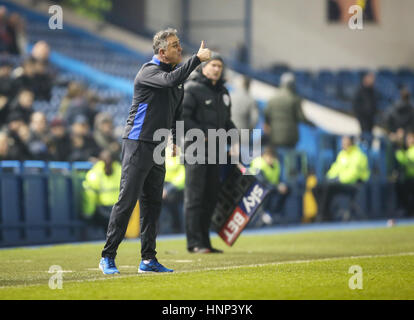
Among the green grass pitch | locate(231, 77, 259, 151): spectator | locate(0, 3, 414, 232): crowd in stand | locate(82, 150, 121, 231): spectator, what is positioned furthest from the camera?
locate(231, 77, 259, 151): spectator

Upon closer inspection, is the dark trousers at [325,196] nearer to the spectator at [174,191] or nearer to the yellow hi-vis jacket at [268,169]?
the yellow hi-vis jacket at [268,169]

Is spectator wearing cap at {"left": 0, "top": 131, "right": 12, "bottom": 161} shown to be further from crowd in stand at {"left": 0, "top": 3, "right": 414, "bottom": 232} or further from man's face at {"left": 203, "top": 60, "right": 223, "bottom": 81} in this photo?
man's face at {"left": 203, "top": 60, "right": 223, "bottom": 81}

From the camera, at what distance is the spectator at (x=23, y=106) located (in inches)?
612

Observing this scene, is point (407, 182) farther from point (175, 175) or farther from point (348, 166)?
point (175, 175)

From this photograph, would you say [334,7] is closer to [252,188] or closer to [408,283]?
[252,188]

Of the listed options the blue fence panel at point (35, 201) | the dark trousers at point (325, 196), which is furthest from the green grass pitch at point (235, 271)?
the dark trousers at point (325, 196)

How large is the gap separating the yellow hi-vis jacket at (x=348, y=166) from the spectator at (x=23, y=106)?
19.5 feet

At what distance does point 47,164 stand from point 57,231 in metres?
1.00

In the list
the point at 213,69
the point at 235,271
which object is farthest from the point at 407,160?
the point at 235,271

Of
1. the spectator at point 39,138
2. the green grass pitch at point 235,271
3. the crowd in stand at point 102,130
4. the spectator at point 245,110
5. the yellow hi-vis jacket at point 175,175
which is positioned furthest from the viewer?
the spectator at point 245,110

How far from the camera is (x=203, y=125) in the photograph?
10.9 m

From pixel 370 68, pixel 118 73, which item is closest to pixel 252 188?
pixel 118 73

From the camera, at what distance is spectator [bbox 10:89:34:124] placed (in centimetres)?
1554

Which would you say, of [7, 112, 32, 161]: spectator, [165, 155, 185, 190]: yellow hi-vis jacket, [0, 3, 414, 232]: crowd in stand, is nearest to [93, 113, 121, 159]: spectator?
[0, 3, 414, 232]: crowd in stand
